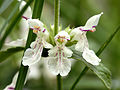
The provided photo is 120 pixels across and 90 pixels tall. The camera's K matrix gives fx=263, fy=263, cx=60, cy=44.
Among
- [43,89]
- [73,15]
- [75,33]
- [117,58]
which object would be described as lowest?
[43,89]

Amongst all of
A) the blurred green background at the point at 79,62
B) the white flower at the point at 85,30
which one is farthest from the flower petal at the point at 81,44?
the blurred green background at the point at 79,62

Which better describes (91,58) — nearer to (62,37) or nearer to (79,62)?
(62,37)

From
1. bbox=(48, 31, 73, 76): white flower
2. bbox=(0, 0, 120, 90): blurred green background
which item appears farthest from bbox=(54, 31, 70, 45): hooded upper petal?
bbox=(0, 0, 120, 90): blurred green background

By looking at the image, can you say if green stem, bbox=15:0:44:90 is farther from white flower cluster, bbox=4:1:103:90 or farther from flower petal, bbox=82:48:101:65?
flower petal, bbox=82:48:101:65

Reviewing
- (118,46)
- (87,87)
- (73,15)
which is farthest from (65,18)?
(87,87)

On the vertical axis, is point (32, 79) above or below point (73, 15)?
below

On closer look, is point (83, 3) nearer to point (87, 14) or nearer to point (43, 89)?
point (87, 14)

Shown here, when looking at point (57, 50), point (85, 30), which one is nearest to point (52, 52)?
point (57, 50)
